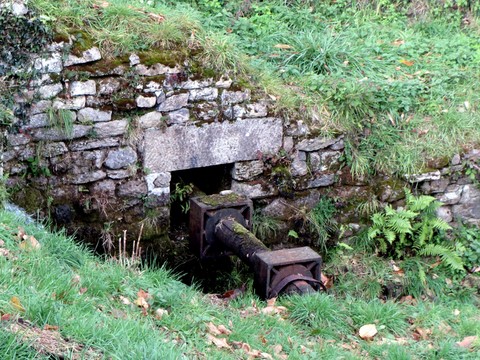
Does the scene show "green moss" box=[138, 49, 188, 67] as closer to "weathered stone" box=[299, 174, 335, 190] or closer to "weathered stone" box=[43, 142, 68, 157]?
"weathered stone" box=[43, 142, 68, 157]

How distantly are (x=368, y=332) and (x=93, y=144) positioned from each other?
287cm

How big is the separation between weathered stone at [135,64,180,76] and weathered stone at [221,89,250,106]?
0.54 metres

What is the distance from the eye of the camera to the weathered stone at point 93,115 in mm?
6395

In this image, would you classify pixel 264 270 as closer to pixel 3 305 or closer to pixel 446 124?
pixel 3 305

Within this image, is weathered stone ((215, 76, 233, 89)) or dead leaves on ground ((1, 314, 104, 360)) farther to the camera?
weathered stone ((215, 76, 233, 89))

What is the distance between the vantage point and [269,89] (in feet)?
23.6

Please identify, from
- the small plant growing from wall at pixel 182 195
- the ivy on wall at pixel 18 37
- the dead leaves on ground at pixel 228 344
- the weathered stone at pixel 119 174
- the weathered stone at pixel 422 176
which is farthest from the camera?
the weathered stone at pixel 422 176

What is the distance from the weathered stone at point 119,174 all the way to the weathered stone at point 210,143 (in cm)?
19

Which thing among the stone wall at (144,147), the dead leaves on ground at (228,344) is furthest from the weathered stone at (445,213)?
the dead leaves on ground at (228,344)

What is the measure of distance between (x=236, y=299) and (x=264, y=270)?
380 mm

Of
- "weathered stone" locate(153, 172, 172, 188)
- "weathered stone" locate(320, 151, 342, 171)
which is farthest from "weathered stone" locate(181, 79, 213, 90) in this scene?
"weathered stone" locate(320, 151, 342, 171)

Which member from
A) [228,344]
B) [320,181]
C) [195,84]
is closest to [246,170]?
[320,181]

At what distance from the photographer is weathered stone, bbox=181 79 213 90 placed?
6.73m

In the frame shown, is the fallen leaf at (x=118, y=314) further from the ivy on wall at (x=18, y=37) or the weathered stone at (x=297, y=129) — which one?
the weathered stone at (x=297, y=129)
